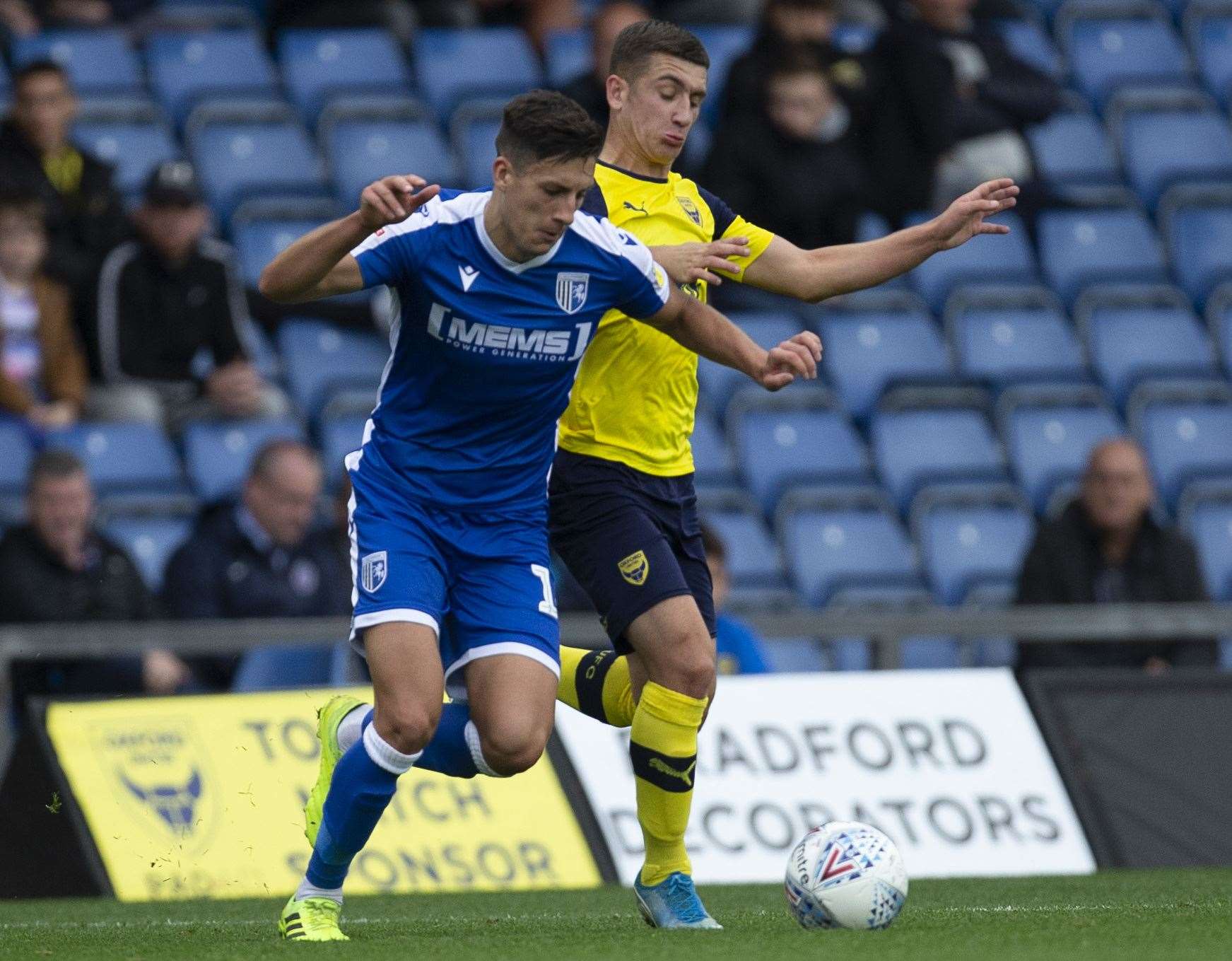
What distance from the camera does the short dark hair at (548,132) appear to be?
237 inches

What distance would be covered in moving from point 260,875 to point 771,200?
5.52 metres

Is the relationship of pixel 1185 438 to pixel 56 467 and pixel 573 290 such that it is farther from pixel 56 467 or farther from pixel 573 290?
pixel 573 290

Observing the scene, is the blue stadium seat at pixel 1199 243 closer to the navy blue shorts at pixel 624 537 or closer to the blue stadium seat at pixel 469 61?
the blue stadium seat at pixel 469 61

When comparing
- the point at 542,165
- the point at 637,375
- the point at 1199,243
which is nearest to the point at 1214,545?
the point at 1199,243

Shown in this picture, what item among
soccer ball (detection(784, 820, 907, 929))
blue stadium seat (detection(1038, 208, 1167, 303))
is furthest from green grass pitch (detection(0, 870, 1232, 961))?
blue stadium seat (detection(1038, 208, 1167, 303))

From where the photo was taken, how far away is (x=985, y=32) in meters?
14.6

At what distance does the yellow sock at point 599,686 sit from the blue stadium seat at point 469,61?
7.45m

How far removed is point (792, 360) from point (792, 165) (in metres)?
6.79

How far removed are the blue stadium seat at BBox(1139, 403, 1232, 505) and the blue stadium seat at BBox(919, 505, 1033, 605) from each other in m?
1.24

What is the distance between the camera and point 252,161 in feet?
43.1

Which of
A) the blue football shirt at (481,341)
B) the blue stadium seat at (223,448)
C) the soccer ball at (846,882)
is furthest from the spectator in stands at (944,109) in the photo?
the soccer ball at (846,882)

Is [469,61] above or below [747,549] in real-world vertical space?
above

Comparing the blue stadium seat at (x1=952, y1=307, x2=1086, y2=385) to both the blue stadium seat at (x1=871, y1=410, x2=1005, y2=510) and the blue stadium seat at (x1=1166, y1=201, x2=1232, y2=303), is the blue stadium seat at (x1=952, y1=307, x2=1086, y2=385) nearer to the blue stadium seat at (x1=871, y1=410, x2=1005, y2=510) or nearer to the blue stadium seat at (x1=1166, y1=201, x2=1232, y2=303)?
the blue stadium seat at (x1=871, y1=410, x2=1005, y2=510)

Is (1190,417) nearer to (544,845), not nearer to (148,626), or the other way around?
(544,845)
